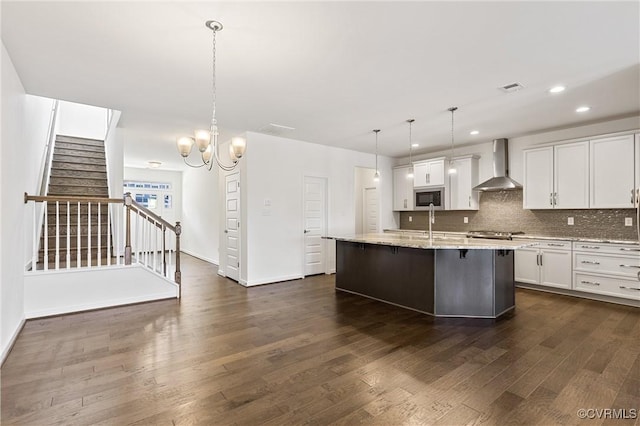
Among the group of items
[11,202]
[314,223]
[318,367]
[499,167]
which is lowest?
[318,367]

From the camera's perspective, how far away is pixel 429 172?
6.76 m

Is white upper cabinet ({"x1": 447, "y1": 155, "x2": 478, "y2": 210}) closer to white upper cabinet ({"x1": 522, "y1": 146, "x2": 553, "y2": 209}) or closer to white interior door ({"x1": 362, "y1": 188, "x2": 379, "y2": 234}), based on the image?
white upper cabinet ({"x1": 522, "y1": 146, "x2": 553, "y2": 209})

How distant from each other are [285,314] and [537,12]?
377cm

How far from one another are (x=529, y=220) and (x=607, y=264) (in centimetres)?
137

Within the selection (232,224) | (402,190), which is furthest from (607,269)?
(232,224)

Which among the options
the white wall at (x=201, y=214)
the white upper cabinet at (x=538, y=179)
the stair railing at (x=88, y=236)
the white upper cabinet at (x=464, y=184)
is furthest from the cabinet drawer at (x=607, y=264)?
the white wall at (x=201, y=214)

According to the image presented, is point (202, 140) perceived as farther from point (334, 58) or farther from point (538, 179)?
point (538, 179)

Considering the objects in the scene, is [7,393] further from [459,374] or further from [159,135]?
[159,135]

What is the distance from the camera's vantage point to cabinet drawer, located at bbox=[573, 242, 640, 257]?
13.9 feet

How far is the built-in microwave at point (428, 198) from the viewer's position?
6.55 meters

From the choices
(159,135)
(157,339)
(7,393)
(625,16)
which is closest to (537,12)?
(625,16)

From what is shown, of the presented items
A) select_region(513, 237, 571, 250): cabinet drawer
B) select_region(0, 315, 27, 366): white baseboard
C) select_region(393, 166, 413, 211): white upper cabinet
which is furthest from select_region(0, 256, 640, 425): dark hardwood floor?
select_region(393, 166, 413, 211): white upper cabinet

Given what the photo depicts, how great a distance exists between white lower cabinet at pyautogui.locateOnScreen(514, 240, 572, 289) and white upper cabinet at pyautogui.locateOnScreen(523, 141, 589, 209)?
2.23 feet

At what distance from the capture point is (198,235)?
903 centimetres
